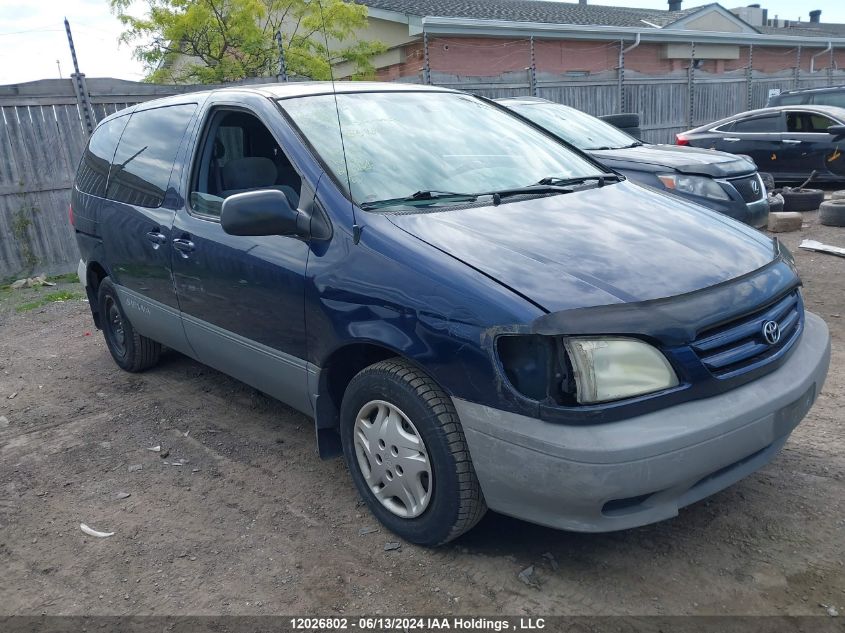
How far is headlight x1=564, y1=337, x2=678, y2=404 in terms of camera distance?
2.29 meters

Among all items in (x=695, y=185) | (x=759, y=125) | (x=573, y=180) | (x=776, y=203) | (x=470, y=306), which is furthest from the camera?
(x=759, y=125)

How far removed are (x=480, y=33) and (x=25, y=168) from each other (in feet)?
36.8

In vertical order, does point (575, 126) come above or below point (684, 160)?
above

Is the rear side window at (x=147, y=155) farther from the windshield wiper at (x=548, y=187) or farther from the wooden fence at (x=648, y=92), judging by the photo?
the wooden fence at (x=648, y=92)

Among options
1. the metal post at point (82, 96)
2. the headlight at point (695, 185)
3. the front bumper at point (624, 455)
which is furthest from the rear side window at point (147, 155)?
the metal post at point (82, 96)

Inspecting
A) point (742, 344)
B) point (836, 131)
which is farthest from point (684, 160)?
point (836, 131)

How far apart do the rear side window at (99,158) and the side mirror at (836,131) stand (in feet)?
34.2

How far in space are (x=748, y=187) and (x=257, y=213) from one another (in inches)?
224

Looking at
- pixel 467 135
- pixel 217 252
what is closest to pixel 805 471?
pixel 467 135

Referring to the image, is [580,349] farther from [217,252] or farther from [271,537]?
[217,252]

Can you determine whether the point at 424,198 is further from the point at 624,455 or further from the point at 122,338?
the point at 122,338

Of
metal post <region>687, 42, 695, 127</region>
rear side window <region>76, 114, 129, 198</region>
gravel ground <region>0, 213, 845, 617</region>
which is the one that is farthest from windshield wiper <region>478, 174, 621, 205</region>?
metal post <region>687, 42, 695, 127</region>

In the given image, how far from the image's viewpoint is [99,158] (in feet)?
16.3

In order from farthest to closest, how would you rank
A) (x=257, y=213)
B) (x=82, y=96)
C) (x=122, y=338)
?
1. (x=82, y=96)
2. (x=122, y=338)
3. (x=257, y=213)
